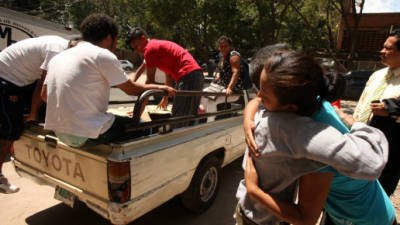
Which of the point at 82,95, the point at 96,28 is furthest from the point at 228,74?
the point at 82,95

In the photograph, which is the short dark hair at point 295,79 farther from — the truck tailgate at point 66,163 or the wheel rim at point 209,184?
the wheel rim at point 209,184

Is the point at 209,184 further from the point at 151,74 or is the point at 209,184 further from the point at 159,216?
the point at 151,74

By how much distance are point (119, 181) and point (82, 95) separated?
70cm

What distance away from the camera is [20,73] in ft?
8.27

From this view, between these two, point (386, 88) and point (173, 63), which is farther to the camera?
point (173, 63)

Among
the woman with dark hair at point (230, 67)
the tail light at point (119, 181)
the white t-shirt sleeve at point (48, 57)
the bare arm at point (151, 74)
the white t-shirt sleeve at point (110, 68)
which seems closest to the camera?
the tail light at point (119, 181)

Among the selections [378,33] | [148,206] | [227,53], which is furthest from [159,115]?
[378,33]

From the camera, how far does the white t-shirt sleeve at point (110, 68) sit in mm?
1885

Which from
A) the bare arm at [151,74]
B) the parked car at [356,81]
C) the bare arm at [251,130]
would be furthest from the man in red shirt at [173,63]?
the parked car at [356,81]

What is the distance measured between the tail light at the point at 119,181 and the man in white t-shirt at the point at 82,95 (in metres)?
0.25

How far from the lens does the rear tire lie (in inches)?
103

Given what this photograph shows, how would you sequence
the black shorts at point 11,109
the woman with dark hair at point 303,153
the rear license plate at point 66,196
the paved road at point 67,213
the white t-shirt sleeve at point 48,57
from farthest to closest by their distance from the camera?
the paved road at point 67,213 → the white t-shirt sleeve at point 48,57 → the black shorts at point 11,109 → the rear license plate at point 66,196 → the woman with dark hair at point 303,153

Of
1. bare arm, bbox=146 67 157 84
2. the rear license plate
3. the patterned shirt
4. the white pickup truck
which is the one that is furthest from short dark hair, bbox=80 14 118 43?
the patterned shirt

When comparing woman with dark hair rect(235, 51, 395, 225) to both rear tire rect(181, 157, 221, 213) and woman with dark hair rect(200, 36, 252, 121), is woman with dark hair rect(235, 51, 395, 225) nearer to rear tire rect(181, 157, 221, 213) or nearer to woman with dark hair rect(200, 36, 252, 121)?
rear tire rect(181, 157, 221, 213)
